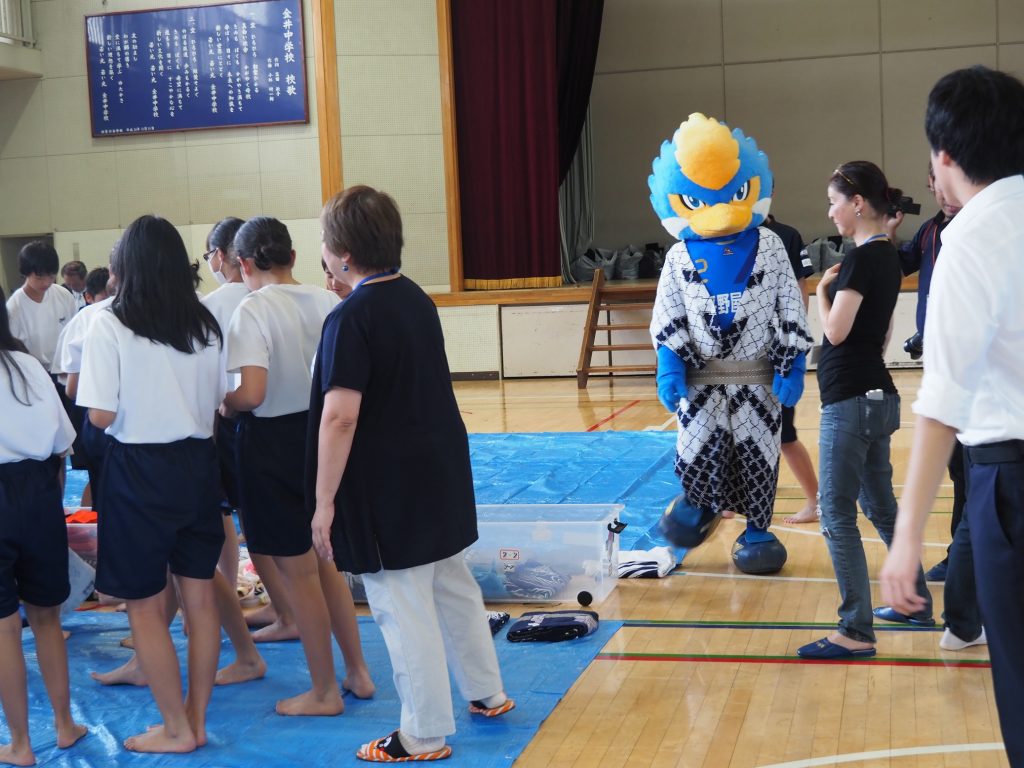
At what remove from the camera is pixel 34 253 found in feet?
19.9

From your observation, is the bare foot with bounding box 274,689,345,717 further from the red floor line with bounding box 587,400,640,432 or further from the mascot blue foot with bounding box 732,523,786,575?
the red floor line with bounding box 587,400,640,432

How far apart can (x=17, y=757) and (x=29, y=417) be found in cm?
84

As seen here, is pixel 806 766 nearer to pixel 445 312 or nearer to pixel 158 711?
pixel 158 711

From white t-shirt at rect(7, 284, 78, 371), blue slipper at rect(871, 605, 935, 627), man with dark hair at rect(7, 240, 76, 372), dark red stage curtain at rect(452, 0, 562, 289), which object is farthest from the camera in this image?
dark red stage curtain at rect(452, 0, 562, 289)

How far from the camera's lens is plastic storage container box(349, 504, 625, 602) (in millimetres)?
4004

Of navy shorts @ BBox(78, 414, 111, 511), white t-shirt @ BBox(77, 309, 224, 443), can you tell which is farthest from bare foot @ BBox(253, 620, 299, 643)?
white t-shirt @ BBox(77, 309, 224, 443)

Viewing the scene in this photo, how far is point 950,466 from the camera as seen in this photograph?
3459 mm

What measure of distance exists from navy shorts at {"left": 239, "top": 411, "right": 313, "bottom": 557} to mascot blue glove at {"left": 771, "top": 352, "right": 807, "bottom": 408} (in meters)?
1.71

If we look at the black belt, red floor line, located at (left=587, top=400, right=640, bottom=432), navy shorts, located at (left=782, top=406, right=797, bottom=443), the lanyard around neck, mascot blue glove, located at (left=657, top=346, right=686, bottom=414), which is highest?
the lanyard around neck

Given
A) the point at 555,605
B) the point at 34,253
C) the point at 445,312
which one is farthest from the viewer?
the point at 445,312

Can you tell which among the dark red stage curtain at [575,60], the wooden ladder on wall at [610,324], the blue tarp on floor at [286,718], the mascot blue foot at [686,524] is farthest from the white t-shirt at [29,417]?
the dark red stage curtain at [575,60]

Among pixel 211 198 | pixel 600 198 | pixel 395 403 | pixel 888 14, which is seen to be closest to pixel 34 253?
pixel 395 403

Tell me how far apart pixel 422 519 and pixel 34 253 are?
Result: 4339 millimetres

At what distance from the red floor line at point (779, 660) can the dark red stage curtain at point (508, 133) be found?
26.5 ft
